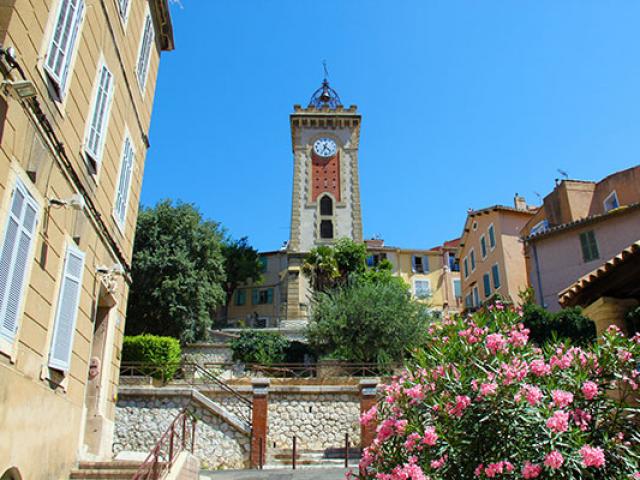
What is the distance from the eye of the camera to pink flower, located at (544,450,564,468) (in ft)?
Result: 16.2

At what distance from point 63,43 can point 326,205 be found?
129ft

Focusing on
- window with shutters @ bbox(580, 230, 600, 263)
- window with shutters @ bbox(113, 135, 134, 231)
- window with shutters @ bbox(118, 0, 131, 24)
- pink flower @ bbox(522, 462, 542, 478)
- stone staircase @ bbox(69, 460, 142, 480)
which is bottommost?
stone staircase @ bbox(69, 460, 142, 480)

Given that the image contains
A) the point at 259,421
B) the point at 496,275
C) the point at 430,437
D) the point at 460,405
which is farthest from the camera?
the point at 496,275

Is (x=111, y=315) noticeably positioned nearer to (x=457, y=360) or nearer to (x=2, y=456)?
(x=2, y=456)

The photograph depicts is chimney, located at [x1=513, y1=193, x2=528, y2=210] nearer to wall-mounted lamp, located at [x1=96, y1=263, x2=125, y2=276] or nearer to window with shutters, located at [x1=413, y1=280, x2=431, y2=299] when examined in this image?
window with shutters, located at [x1=413, y1=280, x2=431, y2=299]

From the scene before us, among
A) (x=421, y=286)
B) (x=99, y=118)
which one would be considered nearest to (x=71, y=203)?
(x=99, y=118)

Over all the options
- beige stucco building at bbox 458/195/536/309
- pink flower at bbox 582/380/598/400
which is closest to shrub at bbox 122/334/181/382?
beige stucco building at bbox 458/195/536/309

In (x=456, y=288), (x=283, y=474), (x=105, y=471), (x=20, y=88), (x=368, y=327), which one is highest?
(x=456, y=288)

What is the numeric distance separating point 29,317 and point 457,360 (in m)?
5.03

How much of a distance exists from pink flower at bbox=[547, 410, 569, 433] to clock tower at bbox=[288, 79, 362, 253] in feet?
127

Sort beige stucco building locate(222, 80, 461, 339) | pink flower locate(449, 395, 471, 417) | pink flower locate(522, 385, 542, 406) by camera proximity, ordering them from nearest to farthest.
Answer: pink flower locate(522, 385, 542, 406) → pink flower locate(449, 395, 471, 417) → beige stucco building locate(222, 80, 461, 339)

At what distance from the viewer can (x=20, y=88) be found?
6.09 metres

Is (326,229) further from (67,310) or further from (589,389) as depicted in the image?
(589,389)

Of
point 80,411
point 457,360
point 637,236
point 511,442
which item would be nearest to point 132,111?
point 80,411
